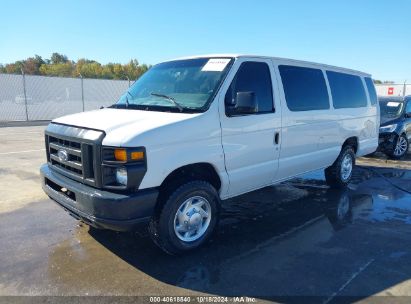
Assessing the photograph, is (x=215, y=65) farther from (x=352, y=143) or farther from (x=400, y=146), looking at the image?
(x=400, y=146)

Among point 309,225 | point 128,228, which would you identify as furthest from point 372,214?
point 128,228

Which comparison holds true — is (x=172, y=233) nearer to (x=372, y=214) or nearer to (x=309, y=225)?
(x=309, y=225)

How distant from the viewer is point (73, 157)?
406 cm

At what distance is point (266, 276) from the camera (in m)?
3.76

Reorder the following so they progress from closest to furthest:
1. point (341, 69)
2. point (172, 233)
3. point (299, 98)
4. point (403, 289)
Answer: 1. point (403, 289)
2. point (172, 233)
3. point (299, 98)
4. point (341, 69)

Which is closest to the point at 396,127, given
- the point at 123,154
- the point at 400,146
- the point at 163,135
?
the point at 400,146

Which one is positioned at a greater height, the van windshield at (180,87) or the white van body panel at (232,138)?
the van windshield at (180,87)

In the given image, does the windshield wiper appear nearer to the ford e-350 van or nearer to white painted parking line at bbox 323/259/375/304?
the ford e-350 van

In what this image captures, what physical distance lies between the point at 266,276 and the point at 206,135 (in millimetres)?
1580

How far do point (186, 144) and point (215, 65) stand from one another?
125 cm

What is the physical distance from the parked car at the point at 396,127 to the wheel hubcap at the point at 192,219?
7.79 metres

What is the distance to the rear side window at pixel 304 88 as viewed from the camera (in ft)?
17.6

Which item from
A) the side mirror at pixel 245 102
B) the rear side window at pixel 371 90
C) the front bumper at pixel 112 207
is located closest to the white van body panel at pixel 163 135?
the front bumper at pixel 112 207

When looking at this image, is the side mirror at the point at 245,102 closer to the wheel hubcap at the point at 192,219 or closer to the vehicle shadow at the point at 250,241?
the wheel hubcap at the point at 192,219
